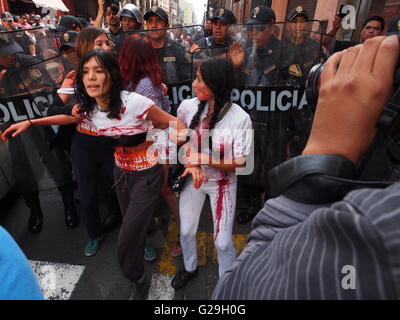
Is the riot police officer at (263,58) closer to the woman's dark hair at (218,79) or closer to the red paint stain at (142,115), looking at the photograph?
the woman's dark hair at (218,79)

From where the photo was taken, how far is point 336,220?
386 mm

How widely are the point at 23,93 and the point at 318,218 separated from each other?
9.47 feet

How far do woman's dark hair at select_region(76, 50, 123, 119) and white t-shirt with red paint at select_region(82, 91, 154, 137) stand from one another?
42 mm

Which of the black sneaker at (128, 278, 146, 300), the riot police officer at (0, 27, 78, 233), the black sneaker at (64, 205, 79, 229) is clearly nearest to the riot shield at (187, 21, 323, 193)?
the riot police officer at (0, 27, 78, 233)

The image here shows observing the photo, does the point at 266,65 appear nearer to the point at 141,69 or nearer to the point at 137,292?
the point at 141,69

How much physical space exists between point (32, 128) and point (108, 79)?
1301 millimetres

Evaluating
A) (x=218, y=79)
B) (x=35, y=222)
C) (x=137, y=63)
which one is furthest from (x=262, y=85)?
(x=35, y=222)

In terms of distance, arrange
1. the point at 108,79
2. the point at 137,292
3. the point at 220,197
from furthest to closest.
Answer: the point at 137,292
the point at 220,197
the point at 108,79

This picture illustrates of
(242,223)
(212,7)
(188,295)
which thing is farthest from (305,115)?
(212,7)

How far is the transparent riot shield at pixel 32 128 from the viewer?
8.23 feet

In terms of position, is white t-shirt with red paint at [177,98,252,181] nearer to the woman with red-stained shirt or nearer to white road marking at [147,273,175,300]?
the woman with red-stained shirt

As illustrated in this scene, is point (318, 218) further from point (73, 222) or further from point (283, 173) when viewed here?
point (73, 222)

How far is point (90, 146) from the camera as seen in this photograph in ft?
7.78

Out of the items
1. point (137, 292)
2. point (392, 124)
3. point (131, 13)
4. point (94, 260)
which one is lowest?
point (94, 260)
